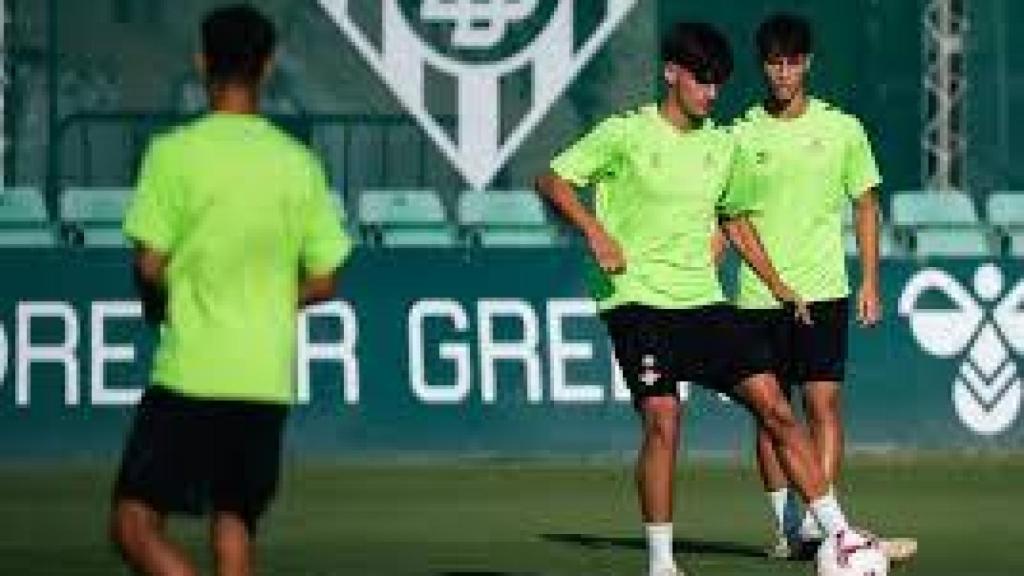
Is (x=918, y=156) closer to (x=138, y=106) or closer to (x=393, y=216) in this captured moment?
(x=393, y=216)

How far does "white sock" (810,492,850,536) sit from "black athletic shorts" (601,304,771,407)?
551 mm

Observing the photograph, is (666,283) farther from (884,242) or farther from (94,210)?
(94,210)

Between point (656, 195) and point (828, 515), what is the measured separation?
1.40 m

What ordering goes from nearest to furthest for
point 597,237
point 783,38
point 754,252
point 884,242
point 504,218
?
1. point 597,237
2. point 783,38
3. point 754,252
4. point 884,242
5. point 504,218

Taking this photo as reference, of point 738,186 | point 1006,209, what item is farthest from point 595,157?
point 1006,209

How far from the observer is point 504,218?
24.3 m

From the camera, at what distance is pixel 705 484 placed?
20.0 meters

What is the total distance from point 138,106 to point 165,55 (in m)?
0.58

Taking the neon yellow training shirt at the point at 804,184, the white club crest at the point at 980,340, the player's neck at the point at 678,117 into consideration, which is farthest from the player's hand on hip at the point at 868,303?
the white club crest at the point at 980,340

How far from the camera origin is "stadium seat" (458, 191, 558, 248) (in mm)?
23938

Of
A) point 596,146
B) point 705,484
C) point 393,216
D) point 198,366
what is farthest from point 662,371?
point 393,216

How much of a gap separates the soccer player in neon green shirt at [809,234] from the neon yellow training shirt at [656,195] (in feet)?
3.03

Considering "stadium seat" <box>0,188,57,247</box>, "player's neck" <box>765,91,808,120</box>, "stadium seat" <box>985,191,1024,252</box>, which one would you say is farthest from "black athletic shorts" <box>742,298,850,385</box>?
"stadium seat" <box>985,191,1024,252</box>

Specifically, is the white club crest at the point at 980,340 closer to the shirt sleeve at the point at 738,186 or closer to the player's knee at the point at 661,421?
the shirt sleeve at the point at 738,186
